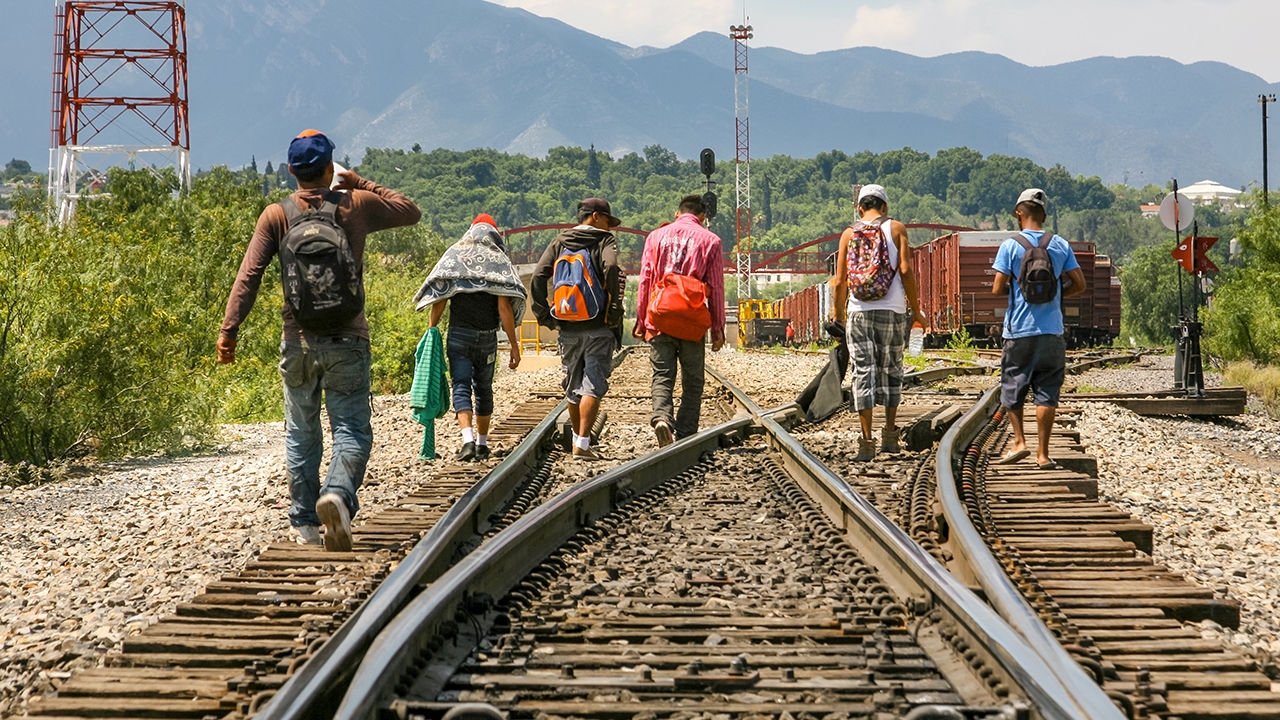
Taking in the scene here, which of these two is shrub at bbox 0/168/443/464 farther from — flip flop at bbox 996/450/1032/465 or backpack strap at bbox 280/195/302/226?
flip flop at bbox 996/450/1032/465

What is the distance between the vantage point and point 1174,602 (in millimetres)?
4211

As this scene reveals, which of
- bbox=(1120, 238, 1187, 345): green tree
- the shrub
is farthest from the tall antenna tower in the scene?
the shrub

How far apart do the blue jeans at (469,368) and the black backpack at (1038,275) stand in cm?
353

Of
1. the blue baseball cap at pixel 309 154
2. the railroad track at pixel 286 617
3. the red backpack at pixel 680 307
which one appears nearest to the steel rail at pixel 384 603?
the railroad track at pixel 286 617

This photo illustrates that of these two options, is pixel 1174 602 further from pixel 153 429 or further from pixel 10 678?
pixel 153 429

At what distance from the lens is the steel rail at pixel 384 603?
2.94 meters

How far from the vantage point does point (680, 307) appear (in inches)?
338

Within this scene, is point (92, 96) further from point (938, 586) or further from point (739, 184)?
point (938, 586)

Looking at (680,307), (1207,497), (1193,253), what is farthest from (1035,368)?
(1193,253)

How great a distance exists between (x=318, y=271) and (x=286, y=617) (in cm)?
A: 173

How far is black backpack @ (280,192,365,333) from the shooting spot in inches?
208

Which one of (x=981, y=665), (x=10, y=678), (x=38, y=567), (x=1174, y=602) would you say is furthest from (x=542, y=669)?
(x=38, y=567)

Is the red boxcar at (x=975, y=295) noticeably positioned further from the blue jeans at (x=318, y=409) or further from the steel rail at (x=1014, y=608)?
the blue jeans at (x=318, y=409)

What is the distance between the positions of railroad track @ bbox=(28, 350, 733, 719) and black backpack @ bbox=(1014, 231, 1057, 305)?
3.19 m
